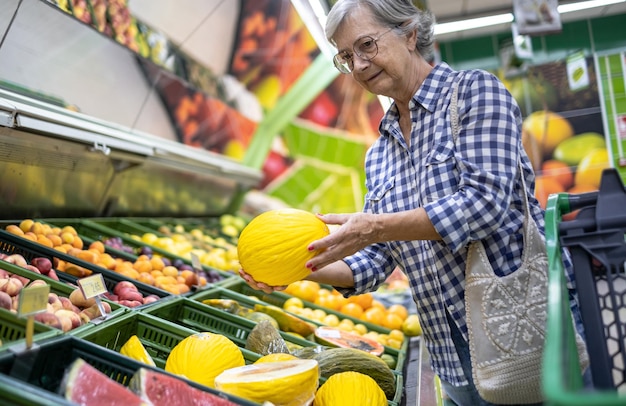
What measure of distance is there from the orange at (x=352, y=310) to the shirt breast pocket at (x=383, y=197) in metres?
1.76

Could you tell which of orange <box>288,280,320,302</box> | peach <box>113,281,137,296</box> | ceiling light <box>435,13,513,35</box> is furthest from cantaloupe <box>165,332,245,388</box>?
ceiling light <box>435,13,513,35</box>

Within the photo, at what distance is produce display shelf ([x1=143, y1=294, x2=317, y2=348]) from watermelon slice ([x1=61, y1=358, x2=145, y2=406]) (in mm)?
1244

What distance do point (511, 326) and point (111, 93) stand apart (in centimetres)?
326

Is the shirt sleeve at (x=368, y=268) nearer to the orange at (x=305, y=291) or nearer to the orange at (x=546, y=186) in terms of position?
the orange at (x=305, y=291)

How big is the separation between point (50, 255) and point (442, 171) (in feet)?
6.20

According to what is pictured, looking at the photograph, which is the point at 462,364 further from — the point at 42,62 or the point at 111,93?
the point at 111,93

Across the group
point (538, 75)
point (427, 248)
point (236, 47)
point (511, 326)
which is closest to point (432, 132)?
point (427, 248)

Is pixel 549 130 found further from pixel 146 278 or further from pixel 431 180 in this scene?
pixel 431 180

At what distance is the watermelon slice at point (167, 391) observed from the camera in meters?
1.34

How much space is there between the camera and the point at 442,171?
169 cm

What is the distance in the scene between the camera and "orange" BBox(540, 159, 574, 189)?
7.99 meters

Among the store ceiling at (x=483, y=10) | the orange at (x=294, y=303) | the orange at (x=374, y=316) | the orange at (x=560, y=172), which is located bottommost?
the orange at (x=374, y=316)

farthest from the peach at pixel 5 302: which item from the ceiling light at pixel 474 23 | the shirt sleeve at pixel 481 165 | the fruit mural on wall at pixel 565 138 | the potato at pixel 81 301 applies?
the ceiling light at pixel 474 23

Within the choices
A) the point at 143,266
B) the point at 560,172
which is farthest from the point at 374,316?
the point at 560,172
